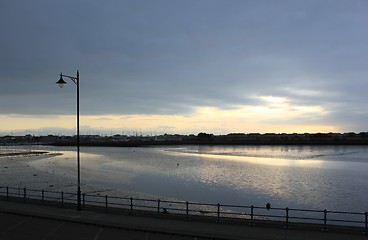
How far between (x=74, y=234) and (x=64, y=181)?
38358 mm

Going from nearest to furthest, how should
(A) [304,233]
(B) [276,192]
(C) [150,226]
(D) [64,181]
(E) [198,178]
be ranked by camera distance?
(A) [304,233]
(C) [150,226]
(B) [276,192]
(D) [64,181]
(E) [198,178]

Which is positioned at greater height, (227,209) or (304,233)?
(304,233)

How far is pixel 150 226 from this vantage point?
17.2 metres

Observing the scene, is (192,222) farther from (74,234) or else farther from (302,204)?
(302,204)

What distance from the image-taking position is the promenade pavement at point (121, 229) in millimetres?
15688

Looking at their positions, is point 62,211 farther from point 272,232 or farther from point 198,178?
point 198,178

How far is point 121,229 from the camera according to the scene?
679 inches

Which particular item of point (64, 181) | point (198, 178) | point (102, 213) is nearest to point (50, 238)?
point (102, 213)

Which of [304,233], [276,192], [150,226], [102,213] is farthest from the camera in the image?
[276,192]

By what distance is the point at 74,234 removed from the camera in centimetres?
1681

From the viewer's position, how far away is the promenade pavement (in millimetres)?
15688

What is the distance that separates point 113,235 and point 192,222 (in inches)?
163

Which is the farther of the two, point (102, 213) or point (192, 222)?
point (102, 213)

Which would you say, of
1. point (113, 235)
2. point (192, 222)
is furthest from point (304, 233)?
point (113, 235)
